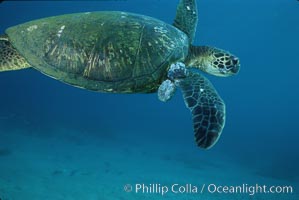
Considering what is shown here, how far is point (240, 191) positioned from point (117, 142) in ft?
27.0

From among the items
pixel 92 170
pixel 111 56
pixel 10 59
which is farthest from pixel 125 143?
pixel 111 56

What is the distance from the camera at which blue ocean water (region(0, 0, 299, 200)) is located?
889 cm

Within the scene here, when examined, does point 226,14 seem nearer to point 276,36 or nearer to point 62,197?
point 276,36

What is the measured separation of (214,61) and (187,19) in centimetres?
102

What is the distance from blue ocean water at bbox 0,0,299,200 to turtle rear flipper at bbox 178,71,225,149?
Answer: 16.3 feet

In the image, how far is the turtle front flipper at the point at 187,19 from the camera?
4906mm

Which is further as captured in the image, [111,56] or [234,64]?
[234,64]

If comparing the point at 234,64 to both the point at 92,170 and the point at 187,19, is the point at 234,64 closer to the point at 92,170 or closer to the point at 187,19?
the point at 187,19

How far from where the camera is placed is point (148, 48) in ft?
12.6

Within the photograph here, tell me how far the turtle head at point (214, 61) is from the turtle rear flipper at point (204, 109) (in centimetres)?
57

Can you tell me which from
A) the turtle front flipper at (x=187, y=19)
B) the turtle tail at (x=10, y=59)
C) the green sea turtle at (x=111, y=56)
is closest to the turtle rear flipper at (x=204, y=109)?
the green sea turtle at (x=111, y=56)

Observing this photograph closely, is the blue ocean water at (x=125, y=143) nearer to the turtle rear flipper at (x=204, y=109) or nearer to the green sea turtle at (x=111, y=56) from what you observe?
the green sea turtle at (x=111, y=56)

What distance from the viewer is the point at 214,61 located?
4.38m

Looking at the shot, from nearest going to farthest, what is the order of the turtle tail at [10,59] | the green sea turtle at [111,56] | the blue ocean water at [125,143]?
the green sea turtle at [111,56], the turtle tail at [10,59], the blue ocean water at [125,143]
